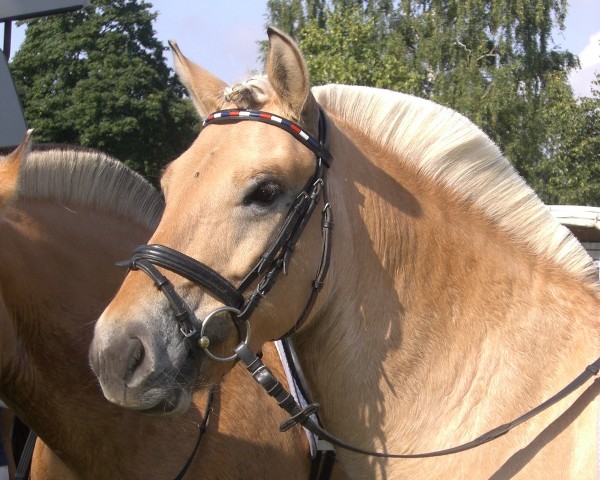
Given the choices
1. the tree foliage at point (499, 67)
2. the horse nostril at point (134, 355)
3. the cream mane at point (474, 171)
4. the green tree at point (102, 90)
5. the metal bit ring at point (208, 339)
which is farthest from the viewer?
the green tree at point (102, 90)

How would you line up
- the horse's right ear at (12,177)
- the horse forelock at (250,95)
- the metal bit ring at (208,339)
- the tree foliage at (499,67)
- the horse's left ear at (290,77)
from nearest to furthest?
the metal bit ring at (208,339) → the horse's left ear at (290,77) → the horse forelock at (250,95) → the horse's right ear at (12,177) → the tree foliage at (499,67)

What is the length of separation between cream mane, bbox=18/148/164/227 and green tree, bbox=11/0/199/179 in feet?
77.2

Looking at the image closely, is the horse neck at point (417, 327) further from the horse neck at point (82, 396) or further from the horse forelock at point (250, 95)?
the horse neck at point (82, 396)

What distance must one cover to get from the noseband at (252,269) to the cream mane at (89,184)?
1384 millimetres

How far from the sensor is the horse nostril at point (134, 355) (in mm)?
2182

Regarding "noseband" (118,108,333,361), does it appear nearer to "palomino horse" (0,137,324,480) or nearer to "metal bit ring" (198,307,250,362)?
"metal bit ring" (198,307,250,362)

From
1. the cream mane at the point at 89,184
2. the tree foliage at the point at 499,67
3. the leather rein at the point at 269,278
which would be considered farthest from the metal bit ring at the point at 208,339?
the tree foliage at the point at 499,67

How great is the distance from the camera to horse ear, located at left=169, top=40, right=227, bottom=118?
279cm

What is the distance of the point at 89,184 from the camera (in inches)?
149

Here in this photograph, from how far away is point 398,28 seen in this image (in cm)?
2831

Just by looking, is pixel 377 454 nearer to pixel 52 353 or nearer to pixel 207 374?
pixel 207 374

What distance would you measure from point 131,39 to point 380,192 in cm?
2982

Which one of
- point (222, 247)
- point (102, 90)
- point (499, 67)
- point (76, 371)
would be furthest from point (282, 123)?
point (102, 90)

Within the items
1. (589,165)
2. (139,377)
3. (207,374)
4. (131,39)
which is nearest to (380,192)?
(207,374)
